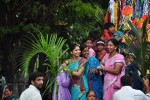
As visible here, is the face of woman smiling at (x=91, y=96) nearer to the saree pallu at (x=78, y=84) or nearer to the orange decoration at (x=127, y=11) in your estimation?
the saree pallu at (x=78, y=84)

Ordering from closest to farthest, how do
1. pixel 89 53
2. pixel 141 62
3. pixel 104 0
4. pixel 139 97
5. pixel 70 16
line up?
pixel 139 97, pixel 141 62, pixel 89 53, pixel 70 16, pixel 104 0

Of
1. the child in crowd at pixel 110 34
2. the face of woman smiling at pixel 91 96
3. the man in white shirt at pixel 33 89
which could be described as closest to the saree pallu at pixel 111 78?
the face of woman smiling at pixel 91 96

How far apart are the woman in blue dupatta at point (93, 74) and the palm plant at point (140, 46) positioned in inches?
30.2

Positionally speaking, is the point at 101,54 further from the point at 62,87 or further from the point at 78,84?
the point at 62,87

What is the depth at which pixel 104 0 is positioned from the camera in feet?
Answer: 64.4

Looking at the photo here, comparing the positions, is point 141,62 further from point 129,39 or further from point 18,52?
point 18,52

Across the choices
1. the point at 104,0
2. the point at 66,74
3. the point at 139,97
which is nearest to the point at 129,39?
the point at 66,74

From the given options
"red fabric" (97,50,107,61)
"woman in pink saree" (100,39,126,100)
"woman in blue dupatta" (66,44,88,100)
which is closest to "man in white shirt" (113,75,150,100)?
"woman in pink saree" (100,39,126,100)

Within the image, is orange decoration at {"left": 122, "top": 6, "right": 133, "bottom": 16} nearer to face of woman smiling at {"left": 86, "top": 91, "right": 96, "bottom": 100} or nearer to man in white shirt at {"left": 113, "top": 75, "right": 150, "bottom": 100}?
face of woman smiling at {"left": 86, "top": 91, "right": 96, "bottom": 100}

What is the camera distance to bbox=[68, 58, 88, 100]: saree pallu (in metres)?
11.6

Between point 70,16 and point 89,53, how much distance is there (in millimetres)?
4346

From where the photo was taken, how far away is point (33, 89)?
9.85m

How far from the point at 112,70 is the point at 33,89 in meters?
2.24

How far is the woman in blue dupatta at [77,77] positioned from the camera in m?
11.6
